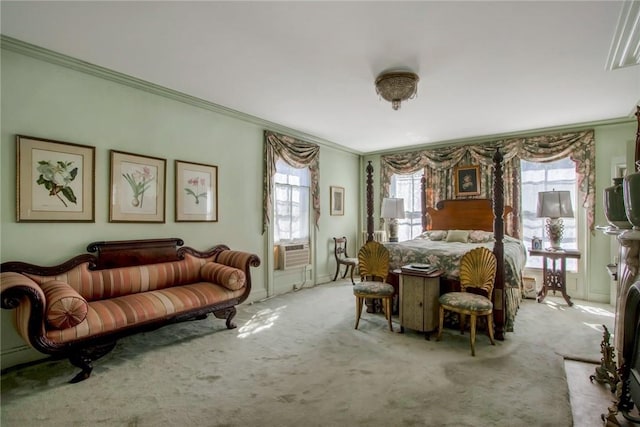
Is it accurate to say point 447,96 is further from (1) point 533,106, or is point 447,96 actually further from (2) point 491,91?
(1) point 533,106

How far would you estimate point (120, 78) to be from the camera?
3264 mm

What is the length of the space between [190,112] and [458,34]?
3.12 m

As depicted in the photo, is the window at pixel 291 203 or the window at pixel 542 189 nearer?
the window at pixel 542 189

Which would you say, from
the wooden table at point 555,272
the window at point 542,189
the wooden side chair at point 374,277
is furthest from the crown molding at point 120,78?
the wooden table at point 555,272

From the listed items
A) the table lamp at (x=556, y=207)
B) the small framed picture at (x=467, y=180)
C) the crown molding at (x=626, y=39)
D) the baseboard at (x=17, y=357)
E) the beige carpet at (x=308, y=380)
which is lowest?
the beige carpet at (x=308, y=380)

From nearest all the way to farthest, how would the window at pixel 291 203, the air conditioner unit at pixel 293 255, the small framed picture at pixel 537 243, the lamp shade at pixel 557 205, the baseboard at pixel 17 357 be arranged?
the baseboard at pixel 17 357, the lamp shade at pixel 557 205, the small framed picture at pixel 537 243, the air conditioner unit at pixel 293 255, the window at pixel 291 203

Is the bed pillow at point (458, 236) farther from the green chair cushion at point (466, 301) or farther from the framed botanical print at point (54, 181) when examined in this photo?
the framed botanical print at point (54, 181)

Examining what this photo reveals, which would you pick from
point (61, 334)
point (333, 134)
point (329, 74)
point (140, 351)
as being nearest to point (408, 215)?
point (333, 134)

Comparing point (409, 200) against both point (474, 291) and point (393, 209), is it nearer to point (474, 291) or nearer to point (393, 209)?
point (393, 209)

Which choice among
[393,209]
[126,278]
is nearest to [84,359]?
[126,278]

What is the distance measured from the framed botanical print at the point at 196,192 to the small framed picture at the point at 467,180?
14.2 feet

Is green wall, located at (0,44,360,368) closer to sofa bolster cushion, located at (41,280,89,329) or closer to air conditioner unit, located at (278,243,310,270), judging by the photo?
air conditioner unit, located at (278,243,310,270)

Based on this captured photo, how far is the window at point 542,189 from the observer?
5.06 m

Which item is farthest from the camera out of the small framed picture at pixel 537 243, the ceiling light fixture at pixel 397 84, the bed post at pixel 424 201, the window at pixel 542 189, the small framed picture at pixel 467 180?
the bed post at pixel 424 201
